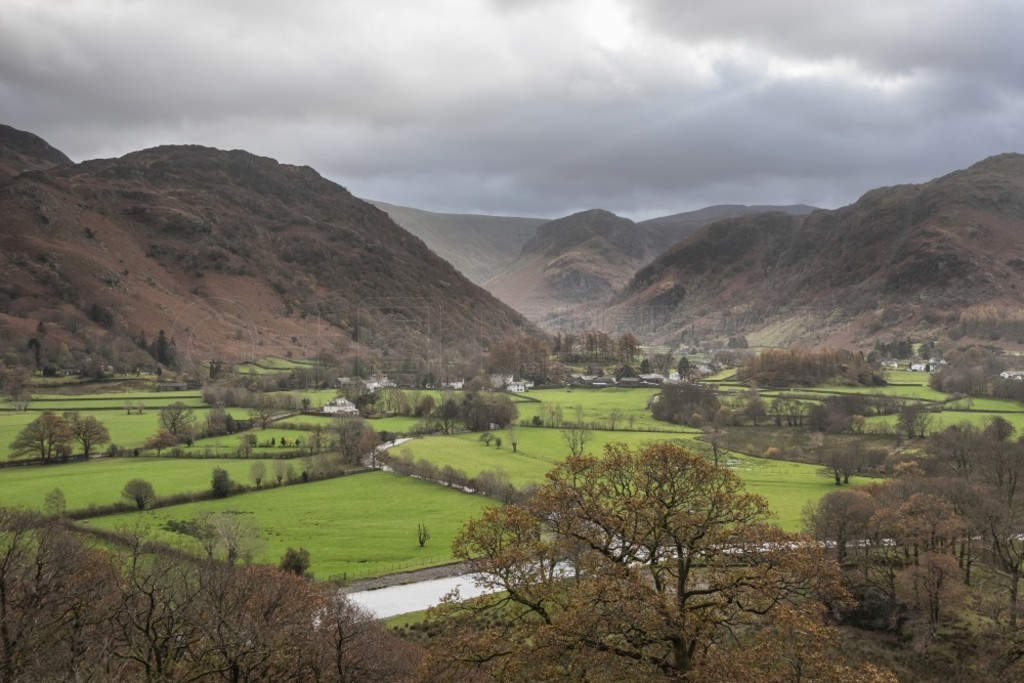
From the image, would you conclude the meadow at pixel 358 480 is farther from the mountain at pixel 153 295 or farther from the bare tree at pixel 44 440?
the mountain at pixel 153 295

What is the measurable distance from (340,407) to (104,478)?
138 ft

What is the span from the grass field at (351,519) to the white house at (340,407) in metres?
32.9

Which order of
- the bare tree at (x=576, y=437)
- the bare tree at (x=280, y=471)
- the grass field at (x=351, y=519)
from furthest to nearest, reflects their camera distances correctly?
the bare tree at (x=576, y=437) < the bare tree at (x=280, y=471) < the grass field at (x=351, y=519)

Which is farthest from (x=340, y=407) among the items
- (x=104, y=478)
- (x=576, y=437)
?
(x=104, y=478)

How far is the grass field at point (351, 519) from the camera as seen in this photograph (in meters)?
44.8

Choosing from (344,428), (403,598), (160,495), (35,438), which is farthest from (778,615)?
(35,438)

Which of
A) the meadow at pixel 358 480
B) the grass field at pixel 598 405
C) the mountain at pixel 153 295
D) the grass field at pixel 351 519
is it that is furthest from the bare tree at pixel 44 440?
the mountain at pixel 153 295

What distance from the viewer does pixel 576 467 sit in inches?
774

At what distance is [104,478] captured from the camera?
57.2 meters

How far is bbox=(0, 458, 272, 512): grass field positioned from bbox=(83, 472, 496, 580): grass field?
3583 millimetres

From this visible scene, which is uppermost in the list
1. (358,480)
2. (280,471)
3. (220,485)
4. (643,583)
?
(643,583)

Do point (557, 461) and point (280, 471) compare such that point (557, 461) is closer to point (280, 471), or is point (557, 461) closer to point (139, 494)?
point (280, 471)

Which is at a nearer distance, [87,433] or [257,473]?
[257,473]

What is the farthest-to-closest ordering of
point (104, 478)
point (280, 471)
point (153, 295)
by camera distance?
1. point (153, 295)
2. point (280, 471)
3. point (104, 478)
